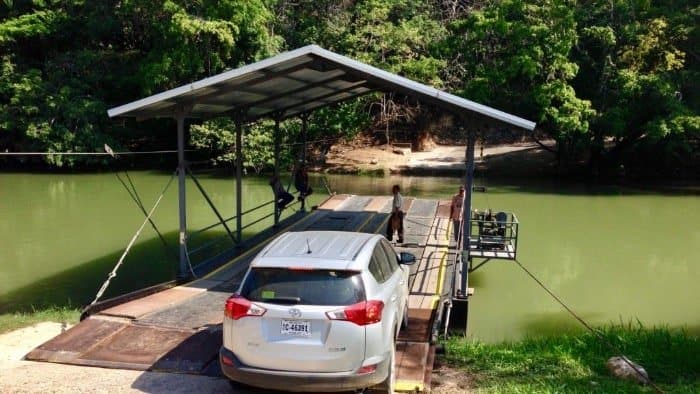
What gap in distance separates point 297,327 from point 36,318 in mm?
6190

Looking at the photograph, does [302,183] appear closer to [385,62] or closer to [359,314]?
[359,314]

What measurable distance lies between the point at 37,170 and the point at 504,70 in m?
27.0

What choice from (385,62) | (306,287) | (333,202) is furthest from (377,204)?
(385,62)

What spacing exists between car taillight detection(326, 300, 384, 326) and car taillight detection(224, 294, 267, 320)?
68 centimetres

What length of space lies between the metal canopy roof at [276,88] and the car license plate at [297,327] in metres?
5.08

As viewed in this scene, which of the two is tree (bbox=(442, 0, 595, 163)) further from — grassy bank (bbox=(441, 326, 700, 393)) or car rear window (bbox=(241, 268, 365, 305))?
car rear window (bbox=(241, 268, 365, 305))

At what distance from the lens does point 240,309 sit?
5.77 m

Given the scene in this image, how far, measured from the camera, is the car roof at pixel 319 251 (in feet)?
19.3

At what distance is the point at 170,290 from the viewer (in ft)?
33.6

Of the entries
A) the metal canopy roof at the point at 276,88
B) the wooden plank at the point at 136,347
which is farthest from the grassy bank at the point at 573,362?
the wooden plank at the point at 136,347

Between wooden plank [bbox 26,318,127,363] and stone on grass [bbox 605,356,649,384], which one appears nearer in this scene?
stone on grass [bbox 605,356,649,384]

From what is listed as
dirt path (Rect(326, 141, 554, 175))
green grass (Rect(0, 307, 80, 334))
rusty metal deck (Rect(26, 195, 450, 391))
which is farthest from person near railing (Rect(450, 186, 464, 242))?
dirt path (Rect(326, 141, 554, 175))

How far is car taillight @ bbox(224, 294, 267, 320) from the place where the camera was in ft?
18.7

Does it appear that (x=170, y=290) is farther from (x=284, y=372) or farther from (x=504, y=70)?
(x=504, y=70)
